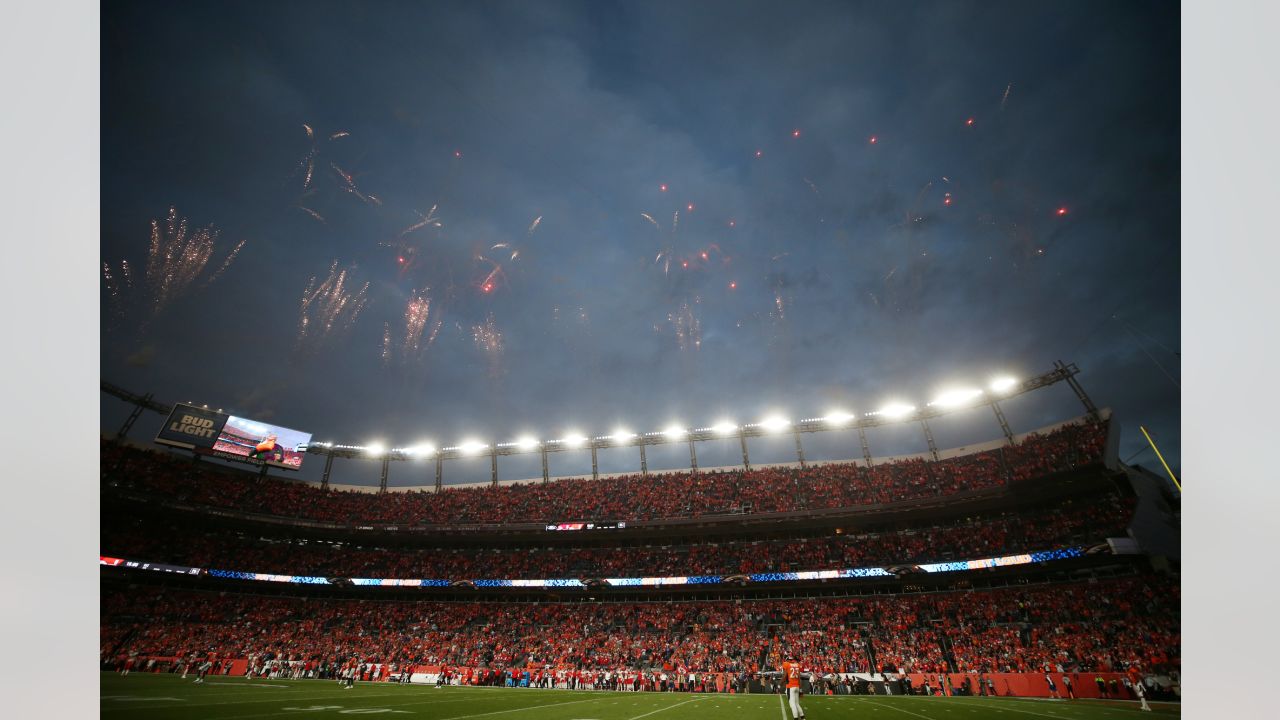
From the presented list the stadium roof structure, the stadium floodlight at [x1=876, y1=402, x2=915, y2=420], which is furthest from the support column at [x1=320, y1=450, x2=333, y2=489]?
the stadium floodlight at [x1=876, y1=402, x2=915, y2=420]

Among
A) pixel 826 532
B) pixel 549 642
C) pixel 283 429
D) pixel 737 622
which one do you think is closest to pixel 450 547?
pixel 549 642

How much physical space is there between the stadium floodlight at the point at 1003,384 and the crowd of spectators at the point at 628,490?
4.14 metres

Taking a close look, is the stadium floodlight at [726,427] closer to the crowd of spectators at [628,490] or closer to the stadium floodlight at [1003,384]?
the crowd of spectators at [628,490]

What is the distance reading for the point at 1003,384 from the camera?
35.9 m

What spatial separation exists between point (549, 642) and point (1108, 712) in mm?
30702

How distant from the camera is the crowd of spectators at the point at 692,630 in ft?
85.7

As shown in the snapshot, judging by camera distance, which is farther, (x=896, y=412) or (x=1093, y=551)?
(x=896, y=412)

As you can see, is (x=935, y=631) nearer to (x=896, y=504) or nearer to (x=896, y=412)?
(x=896, y=504)

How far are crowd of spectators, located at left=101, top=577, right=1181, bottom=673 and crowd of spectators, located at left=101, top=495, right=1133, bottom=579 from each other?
252 centimetres

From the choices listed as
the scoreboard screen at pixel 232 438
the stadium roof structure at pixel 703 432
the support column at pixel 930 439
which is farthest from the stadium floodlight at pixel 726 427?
the scoreboard screen at pixel 232 438

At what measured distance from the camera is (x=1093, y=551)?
27.9m

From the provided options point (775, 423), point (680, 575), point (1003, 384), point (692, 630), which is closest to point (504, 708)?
point (692, 630)

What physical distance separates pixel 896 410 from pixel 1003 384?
7261 millimetres

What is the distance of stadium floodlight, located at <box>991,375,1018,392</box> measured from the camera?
35.7 m
